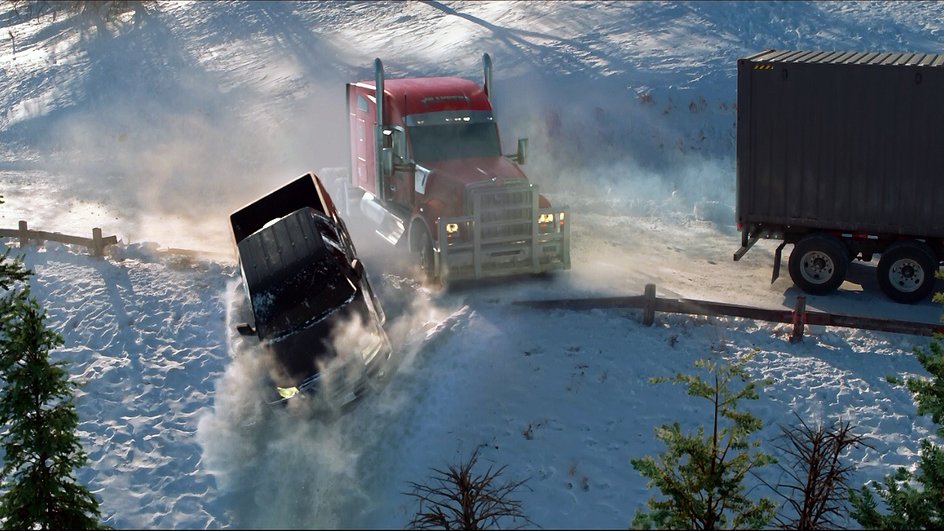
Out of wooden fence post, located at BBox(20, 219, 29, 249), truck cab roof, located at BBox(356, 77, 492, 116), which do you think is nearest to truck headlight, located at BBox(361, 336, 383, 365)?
truck cab roof, located at BBox(356, 77, 492, 116)

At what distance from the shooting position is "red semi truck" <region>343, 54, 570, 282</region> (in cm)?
1625

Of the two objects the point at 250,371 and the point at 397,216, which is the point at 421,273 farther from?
the point at 250,371

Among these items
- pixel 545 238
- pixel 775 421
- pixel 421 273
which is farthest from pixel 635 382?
pixel 421 273

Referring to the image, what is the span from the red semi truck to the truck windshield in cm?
2

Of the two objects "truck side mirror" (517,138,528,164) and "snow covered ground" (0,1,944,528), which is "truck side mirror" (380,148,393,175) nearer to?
"snow covered ground" (0,1,944,528)

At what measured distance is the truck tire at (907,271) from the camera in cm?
1579

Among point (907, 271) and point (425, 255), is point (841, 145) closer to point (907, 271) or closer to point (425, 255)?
point (907, 271)

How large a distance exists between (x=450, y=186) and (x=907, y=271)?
308 inches

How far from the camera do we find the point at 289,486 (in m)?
11.5

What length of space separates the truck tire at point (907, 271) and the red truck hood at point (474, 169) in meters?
6.31

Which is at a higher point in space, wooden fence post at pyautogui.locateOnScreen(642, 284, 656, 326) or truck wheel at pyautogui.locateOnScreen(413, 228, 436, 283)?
truck wheel at pyautogui.locateOnScreen(413, 228, 436, 283)

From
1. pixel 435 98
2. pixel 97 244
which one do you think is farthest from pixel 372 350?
pixel 97 244

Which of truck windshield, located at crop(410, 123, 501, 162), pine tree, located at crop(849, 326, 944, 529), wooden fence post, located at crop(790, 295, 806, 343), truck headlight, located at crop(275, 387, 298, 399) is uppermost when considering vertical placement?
truck windshield, located at crop(410, 123, 501, 162)

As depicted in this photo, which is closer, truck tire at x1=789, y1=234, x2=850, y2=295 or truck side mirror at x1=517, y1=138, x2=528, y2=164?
truck tire at x1=789, y1=234, x2=850, y2=295
